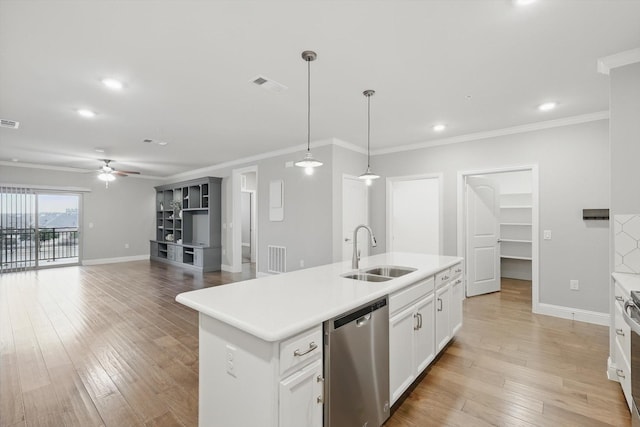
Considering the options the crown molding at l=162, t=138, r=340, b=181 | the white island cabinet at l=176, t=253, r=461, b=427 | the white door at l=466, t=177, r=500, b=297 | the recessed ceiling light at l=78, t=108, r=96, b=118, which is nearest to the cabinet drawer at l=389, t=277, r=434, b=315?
the white island cabinet at l=176, t=253, r=461, b=427

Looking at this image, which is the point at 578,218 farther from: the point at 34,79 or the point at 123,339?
the point at 34,79

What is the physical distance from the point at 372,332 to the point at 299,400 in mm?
601

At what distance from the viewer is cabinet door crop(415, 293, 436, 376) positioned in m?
2.28

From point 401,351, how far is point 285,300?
0.99 metres

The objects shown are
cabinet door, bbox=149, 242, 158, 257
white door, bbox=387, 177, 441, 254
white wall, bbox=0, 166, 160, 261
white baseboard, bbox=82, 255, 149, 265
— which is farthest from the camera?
cabinet door, bbox=149, 242, 158, 257

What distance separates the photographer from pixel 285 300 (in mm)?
1669

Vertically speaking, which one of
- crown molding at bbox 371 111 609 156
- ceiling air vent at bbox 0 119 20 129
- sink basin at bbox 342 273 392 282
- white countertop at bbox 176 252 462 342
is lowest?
sink basin at bbox 342 273 392 282

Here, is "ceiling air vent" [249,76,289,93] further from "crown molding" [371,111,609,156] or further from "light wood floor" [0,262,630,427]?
"crown molding" [371,111,609,156]

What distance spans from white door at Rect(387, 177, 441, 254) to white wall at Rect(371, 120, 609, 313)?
4.44ft

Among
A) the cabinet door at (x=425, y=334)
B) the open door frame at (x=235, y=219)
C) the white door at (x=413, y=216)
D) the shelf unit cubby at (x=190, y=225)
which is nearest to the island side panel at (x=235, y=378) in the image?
the cabinet door at (x=425, y=334)

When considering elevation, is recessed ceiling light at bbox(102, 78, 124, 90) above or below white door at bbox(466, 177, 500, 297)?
above

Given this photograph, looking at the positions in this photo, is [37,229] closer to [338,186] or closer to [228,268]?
[228,268]

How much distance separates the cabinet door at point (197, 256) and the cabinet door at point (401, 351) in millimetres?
6136

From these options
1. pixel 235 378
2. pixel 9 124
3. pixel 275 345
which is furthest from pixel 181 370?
pixel 9 124
